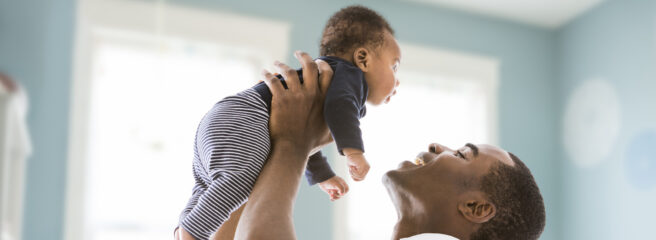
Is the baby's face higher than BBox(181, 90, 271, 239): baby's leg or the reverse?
higher

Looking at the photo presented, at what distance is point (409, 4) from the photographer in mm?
3971

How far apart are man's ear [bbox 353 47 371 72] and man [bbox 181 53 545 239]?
0.54ft

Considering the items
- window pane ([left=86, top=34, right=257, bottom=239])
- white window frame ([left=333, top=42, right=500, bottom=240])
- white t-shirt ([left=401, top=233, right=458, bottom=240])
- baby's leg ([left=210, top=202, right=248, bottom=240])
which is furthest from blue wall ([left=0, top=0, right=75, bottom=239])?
white t-shirt ([left=401, top=233, right=458, bottom=240])

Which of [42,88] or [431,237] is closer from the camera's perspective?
[431,237]

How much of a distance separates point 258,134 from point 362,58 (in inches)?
15.0

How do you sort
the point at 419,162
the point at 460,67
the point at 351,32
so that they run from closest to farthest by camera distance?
the point at 419,162 → the point at 351,32 → the point at 460,67

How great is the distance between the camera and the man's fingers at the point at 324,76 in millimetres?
1132

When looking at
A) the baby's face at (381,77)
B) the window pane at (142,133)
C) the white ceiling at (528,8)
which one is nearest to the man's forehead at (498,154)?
the baby's face at (381,77)

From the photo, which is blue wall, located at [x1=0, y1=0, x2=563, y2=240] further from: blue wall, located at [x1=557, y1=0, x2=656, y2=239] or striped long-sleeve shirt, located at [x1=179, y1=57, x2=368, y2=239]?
striped long-sleeve shirt, located at [x1=179, y1=57, x2=368, y2=239]

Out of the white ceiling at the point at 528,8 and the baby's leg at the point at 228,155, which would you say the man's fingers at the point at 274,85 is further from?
the white ceiling at the point at 528,8

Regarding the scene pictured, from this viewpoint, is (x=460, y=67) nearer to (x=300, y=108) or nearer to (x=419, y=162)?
(x=419, y=162)

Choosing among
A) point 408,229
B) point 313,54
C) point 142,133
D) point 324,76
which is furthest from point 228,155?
point 313,54

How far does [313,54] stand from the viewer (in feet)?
11.8

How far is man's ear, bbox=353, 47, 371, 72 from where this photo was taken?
4.31 ft
